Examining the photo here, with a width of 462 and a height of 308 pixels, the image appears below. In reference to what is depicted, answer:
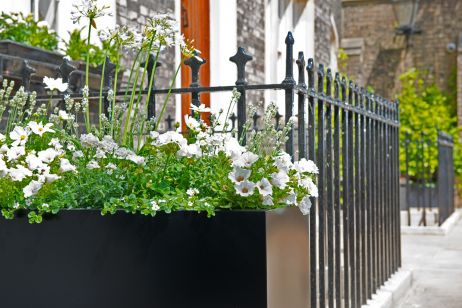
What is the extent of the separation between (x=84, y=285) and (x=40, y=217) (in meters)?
0.25

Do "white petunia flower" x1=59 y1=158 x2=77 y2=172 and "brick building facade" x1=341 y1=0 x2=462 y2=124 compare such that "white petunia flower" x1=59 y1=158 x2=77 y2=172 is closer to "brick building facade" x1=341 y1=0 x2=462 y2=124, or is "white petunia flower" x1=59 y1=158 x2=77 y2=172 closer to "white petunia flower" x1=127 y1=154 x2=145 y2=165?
"white petunia flower" x1=127 y1=154 x2=145 y2=165

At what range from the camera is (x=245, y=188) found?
96.0 inches

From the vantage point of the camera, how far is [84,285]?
254 centimetres

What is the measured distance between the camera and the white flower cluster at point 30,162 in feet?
8.41

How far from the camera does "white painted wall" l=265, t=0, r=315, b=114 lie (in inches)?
411

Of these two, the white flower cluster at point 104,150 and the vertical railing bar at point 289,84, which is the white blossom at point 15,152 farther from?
the vertical railing bar at point 289,84

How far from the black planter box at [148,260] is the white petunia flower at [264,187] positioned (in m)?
0.08

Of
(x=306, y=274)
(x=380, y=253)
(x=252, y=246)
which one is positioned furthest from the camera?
(x=380, y=253)

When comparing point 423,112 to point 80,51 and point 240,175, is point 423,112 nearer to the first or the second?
point 80,51

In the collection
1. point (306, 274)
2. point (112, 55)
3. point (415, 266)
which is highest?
point (112, 55)

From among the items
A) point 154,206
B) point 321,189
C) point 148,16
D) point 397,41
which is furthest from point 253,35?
point 397,41

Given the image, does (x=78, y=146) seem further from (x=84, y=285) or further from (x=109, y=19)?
(x=109, y=19)

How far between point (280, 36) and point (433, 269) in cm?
519

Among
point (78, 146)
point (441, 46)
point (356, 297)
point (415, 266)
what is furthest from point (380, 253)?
point (441, 46)
